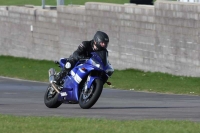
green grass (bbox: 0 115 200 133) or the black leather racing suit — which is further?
the black leather racing suit

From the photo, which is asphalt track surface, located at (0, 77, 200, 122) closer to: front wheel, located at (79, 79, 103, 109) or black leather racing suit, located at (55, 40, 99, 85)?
front wheel, located at (79, 79, 103, 109)

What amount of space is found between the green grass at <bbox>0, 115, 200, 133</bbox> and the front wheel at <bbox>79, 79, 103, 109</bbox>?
100 inches

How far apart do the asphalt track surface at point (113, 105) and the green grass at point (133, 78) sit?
57.7 inches

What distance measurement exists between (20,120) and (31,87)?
1292 cm

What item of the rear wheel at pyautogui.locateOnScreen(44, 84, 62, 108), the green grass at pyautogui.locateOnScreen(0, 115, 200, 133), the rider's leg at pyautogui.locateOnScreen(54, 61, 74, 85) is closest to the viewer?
the green grass at pyautogui.locateOnScreen(0, 115, 200, 133)

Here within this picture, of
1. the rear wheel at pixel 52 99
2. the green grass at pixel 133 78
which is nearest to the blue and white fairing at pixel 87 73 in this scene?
the rear wheel at pixel 52 99

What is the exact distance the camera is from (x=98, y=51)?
48.2 feet

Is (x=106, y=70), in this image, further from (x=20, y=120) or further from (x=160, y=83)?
(x=160, y=83)

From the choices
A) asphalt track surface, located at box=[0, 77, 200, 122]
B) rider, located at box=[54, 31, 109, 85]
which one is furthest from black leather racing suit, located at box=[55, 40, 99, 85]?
asphalt track surface, located at box=[0, 77, 200, 122]

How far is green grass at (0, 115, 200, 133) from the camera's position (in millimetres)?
10102

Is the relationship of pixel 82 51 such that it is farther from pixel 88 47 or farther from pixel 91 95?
pixel 91 95

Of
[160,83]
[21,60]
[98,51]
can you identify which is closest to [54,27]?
[21,60]

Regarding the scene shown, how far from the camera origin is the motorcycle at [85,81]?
1440 cm

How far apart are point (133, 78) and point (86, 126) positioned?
55.3 ft
